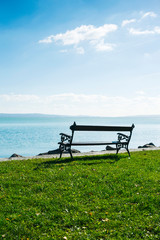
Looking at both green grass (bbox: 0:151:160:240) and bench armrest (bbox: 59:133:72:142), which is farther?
bench armrest (bbox: 59:133:72:142)

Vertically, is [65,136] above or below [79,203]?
above

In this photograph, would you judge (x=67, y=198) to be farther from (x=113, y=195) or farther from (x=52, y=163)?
(x=52, y=163)

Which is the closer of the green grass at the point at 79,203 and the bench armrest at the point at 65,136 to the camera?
the green grass at the point at 79,203

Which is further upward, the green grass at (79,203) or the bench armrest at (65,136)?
the bench armrest at (65,136)

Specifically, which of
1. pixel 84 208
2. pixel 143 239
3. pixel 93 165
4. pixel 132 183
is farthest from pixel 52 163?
pixel 143 239

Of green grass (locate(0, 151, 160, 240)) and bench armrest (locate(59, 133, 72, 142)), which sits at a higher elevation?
bench armrest (locate(59, 133, 72, 142))

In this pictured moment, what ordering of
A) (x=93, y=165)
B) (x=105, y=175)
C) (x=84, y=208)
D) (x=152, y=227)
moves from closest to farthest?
1. (x=152, y=227)
2. (x=84, y=208)
3. (x=105, y=175)
4. (x=93, y=165)

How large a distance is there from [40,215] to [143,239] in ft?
6.21

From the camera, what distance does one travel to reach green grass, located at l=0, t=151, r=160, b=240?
12.7ft

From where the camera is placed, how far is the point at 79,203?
488 centimetres

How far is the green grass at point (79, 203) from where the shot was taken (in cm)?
388

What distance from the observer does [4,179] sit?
252 inches

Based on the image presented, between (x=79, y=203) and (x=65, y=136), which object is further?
(x=65, y=136)

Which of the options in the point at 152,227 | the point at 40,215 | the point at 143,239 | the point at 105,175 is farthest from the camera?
the point at 105,175
